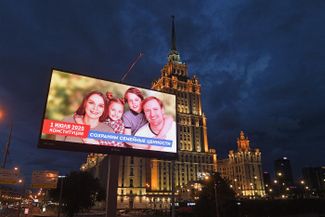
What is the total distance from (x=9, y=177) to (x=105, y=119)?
13886mm

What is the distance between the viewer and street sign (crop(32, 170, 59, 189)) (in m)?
29.5

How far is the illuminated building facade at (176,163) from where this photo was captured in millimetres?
113438

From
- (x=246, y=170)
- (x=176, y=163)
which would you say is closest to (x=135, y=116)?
(x=176, y=163)

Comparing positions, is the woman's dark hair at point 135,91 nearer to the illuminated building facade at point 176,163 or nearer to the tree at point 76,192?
the tree at point 76,192

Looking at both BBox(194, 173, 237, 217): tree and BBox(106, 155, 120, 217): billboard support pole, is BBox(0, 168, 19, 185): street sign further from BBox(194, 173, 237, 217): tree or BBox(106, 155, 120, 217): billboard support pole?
BBox(194, 173, 237, 217): tree

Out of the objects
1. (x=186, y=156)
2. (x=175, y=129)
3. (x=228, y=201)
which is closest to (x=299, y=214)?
(x=228, y=201)

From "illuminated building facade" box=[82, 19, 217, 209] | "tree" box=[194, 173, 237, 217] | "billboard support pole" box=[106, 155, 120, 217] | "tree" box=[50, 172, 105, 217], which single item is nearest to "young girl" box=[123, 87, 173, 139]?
"billboard support pole" box=[106, 155, 120, 217]

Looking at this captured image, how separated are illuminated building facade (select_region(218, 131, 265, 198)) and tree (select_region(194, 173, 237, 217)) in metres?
134

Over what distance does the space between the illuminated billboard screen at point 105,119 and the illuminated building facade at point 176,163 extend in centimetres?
8376

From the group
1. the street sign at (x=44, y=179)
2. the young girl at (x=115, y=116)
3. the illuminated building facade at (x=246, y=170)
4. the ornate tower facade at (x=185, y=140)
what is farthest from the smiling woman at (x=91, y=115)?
the illuminated building facade at (x=246, y=170)

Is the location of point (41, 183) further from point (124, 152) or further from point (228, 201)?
point (228, 201)

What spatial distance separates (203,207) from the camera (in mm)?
39906

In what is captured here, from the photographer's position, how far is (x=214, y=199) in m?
40.0

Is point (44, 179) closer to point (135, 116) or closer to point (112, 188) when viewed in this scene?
point (112, 188)
